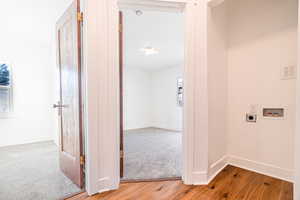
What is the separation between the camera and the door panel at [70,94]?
1.77 meters

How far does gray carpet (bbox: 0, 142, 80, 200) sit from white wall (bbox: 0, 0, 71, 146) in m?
0.68

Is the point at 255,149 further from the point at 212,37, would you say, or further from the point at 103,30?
the point at 103,30

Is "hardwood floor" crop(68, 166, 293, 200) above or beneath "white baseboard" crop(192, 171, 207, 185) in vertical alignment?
beneath

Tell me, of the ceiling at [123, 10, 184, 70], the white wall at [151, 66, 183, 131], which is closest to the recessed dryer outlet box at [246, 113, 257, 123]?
the ceiling at [123, 10, 184, 70]

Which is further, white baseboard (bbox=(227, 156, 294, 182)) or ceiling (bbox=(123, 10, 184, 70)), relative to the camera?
ceiling (bbox=(123, 10, 184, 70))

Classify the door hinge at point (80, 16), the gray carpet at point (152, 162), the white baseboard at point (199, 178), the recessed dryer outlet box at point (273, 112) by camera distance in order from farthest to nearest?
the gray carpet at point (152, 162)
the recessed dryer outlet box at point (273, 112)
the white baseboard at point (199, 178)
the door hinge at point (80, 16)

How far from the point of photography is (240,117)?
7.55ft

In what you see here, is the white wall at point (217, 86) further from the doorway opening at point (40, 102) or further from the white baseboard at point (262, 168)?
the doorway opening at point (40, 102)

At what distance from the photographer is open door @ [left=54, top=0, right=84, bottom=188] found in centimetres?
177

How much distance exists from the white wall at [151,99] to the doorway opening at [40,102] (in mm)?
2723

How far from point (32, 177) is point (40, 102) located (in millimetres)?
2457

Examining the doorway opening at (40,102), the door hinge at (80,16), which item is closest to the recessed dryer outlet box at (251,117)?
the doorway opening at (40,102)

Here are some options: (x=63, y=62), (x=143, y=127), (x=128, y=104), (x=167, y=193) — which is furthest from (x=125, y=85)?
(x=167, y=193)

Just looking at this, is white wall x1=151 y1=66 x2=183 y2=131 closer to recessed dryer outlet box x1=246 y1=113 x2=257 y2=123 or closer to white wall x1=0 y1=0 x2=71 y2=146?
recessed dryer outlet box x1=246 y1=113 x2=257 y2=123
